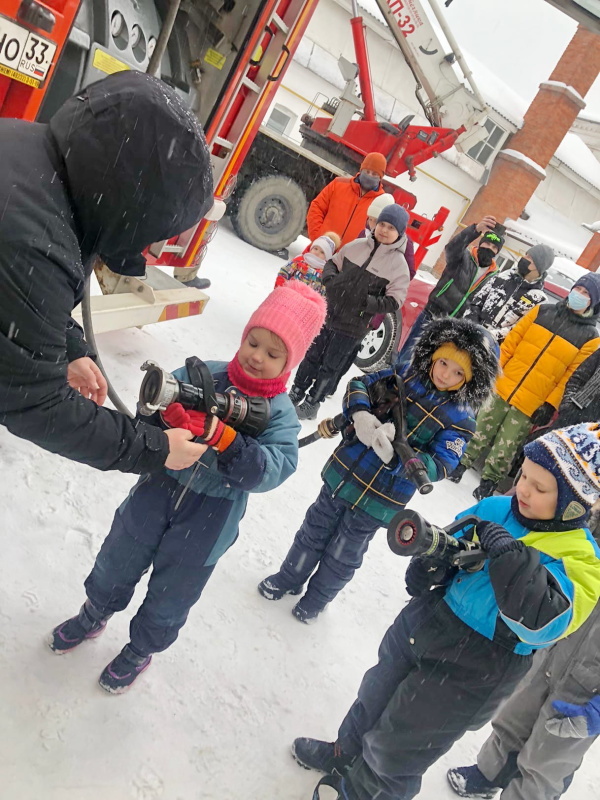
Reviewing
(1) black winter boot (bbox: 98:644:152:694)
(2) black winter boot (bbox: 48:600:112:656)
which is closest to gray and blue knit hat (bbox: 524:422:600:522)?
(1) black winter boot (bbox: 98:644:152:694)

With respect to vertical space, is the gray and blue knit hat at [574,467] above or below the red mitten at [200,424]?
above

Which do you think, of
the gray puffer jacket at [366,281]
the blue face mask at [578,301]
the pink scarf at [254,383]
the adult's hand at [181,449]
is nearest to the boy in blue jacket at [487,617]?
the pink scarf at [254,383]

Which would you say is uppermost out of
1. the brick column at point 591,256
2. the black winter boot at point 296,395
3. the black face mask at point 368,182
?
the brick column at point 591,256

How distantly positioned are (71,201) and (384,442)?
156 cm

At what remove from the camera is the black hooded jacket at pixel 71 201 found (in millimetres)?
1066

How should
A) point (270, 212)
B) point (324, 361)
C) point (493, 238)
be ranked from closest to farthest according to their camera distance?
1. point (324, 361)
2. point (493, 238)
3. point (270, 212)

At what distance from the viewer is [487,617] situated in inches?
65.2

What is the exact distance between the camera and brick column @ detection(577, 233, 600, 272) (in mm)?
19578

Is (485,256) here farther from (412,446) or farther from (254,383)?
(254,383)

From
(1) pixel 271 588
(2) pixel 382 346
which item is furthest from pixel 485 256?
(1) pixel 271 588

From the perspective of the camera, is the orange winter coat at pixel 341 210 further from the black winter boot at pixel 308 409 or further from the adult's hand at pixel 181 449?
the adult's hand at pixel 181 449

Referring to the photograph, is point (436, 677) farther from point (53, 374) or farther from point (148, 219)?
point (148, 219)

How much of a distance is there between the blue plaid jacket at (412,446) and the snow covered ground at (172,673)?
2.30 ft

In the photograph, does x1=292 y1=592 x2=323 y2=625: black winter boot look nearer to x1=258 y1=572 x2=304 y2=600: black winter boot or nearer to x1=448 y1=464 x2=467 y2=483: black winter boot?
x1=258 y1=572 x2=304 y2=600: black winter boot
